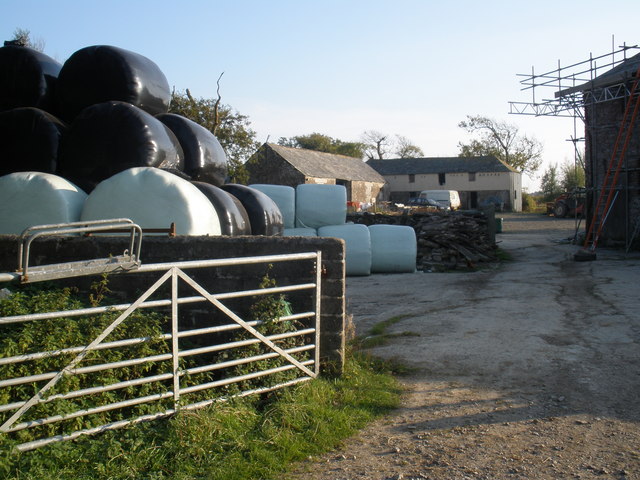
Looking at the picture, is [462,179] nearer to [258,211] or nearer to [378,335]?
[258,211]

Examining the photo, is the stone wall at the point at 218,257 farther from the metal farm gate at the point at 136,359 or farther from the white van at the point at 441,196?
the white van at the point at 441,196

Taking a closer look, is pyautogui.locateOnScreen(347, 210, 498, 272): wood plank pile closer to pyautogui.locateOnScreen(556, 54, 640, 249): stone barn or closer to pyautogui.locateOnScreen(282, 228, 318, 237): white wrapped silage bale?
pyautogui.locateOnScreen(282, 228, 318, 237): white wrapped silage bale

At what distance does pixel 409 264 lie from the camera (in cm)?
1622

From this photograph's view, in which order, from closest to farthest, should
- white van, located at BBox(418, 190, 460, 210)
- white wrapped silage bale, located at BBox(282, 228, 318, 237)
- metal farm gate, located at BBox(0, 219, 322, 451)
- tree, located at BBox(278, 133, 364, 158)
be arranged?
metal farm gate, located at BBox(0, 219, 322, 451) < white wrapped silage bale, located at BBox(282, 228, 318, 237) < white van, located at BBox(418, 190, 460, 210) < tree, located at BBox(278, 133, 364, 158)

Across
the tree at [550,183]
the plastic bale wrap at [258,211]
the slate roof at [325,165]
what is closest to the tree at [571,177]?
the tree at [550,183]

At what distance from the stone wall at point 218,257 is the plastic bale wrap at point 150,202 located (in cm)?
117

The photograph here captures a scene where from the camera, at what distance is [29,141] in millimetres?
8133

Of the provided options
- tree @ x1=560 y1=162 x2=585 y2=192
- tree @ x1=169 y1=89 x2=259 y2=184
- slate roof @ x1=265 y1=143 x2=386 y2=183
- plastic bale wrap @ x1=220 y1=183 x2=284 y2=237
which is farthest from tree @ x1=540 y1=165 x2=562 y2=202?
plastic bale wrap @ x1=220 y1=183 x2=284 y2=237

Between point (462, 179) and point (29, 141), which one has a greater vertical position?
point (462, 179)

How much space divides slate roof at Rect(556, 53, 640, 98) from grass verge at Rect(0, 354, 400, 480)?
1864 cm

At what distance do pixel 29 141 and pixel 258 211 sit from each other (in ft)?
11.1

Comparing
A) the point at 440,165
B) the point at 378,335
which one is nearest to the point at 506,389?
the point at 378,335

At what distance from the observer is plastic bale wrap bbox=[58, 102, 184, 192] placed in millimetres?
7852

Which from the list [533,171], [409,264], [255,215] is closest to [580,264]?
[409,264]
